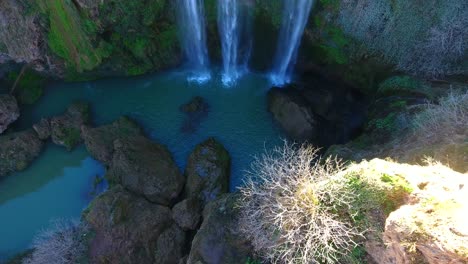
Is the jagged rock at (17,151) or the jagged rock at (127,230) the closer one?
the jagged rock at (127,230)

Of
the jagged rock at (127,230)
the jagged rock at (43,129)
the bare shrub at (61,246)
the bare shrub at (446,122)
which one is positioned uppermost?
the bare shrub at (446,122)

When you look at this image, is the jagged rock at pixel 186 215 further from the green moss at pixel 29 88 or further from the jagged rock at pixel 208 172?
the green moss at pixel 29 88

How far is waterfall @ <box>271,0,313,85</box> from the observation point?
49.1ft

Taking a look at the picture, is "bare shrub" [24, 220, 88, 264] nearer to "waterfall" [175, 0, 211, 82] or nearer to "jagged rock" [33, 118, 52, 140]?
"jagged rock" [33, 118, 52, 140]

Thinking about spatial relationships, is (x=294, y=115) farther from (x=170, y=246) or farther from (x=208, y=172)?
(x=170, y=246)

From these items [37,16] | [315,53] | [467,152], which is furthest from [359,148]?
[37,16]

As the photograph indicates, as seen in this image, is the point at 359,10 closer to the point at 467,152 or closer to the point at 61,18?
the point at 467,152

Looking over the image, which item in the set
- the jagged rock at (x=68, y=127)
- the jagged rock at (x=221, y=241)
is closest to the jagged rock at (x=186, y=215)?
the jagged rock at (x=221, y=241)

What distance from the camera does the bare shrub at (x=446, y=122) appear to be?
9.86 m

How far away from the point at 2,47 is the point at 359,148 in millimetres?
16172

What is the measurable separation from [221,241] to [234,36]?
10764 mm

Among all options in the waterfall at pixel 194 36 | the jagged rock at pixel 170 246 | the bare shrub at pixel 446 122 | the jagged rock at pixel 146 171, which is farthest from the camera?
the waterfall at pixel 194 36

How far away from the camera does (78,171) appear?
16.6m

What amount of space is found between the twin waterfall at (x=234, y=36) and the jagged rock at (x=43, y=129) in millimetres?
7596
